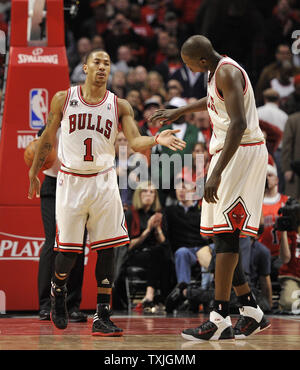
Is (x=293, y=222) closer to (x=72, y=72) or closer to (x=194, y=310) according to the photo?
(x=194, y=310)

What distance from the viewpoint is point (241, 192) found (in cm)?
485

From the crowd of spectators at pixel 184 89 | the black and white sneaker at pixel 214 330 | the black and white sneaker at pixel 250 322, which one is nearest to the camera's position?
the black and white sneaker at pixel 214 330

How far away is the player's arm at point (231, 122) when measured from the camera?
466 centimetres

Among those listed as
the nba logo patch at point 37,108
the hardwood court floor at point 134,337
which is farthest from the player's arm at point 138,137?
the nba logo patch at point 37,108

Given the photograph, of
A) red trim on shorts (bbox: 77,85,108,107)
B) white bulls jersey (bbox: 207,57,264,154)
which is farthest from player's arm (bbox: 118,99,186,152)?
white bulls jersey (bbox: 207,57,264,154)

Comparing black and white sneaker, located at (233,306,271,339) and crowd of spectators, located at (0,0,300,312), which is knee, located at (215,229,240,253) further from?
crowd of spectators, located at (0,0,300,312)

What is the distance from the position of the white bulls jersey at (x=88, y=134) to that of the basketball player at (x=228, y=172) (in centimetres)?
81

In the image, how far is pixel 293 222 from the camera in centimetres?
749

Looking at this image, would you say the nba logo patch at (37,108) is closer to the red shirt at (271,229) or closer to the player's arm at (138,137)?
the player's arm at (138,137)

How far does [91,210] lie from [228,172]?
43.8 inches

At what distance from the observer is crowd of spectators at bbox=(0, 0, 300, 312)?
7922 millimetres

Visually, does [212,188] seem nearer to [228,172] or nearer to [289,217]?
[228,172]
